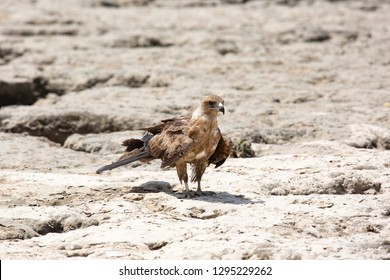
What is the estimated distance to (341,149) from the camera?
9562 mm

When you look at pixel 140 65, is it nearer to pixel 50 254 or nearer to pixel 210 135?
pixel 210 135

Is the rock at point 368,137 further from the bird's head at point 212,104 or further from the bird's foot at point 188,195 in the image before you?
the bird's foot at point 188,195

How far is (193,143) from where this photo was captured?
24.6 ft

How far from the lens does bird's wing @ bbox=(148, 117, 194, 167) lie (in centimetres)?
749

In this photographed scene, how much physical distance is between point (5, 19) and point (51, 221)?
988 cm

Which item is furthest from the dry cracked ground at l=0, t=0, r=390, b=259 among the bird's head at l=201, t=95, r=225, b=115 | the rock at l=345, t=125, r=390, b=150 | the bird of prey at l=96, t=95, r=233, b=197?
the bird's head at l=201, t=95, r=225, b=115

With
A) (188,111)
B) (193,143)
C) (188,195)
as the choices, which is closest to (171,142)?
(193,143)

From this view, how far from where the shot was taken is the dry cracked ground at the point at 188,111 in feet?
21.7

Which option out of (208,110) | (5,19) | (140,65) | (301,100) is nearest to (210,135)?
(208,110)

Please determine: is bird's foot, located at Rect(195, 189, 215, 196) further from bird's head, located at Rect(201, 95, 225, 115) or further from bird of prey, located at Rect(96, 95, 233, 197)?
bird's head, located at Rect(201, 95, 225, 115)

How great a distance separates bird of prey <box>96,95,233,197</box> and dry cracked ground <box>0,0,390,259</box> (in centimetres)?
28

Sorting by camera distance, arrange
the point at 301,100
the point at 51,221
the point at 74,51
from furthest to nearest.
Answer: the point at 74,51 < the point at 301,100 < the point at 51,221

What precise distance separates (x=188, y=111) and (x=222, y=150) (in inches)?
A: 137

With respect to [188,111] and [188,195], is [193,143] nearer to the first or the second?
[188,195]
